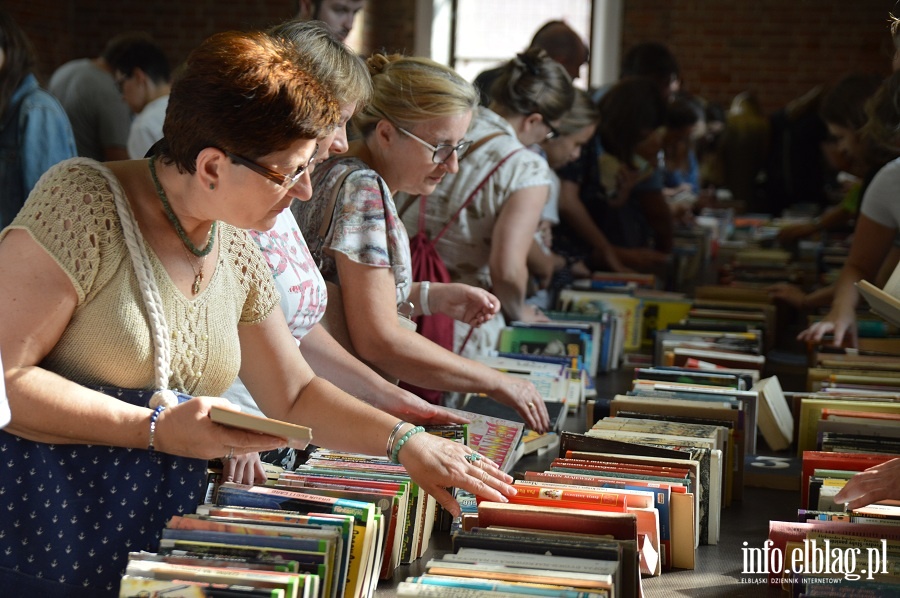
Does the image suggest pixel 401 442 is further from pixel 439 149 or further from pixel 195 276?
pixel 439 149

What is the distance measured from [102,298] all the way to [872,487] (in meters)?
1.24

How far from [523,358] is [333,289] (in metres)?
0.88

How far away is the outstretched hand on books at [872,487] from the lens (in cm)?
174

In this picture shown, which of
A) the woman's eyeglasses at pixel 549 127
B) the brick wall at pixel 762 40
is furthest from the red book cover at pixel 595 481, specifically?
the brick wall at pixel 762 40

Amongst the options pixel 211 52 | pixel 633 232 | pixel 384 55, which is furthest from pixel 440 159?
pixel 633 232

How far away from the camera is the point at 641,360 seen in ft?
12.3

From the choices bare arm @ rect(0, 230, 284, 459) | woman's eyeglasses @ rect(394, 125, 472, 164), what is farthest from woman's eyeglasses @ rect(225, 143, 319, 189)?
woman's eyeglasses @ rect(394, 125, 472, 164)

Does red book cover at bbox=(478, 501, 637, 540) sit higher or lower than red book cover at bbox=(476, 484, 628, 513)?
higher

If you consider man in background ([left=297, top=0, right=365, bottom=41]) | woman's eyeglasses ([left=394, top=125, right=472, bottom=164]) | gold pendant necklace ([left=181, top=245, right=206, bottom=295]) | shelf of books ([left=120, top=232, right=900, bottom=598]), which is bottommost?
shelf of books ([left=120, top=232, right=900, bottom=598])

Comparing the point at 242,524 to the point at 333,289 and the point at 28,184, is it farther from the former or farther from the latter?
the point at 28,184

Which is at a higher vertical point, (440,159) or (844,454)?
(440,159)

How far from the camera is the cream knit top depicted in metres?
1.49

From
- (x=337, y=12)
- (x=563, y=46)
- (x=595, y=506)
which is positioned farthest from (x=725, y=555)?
(x=563, y=46)

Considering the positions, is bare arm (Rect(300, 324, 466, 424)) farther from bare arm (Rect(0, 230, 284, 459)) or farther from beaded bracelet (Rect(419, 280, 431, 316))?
bare arm (Rect(0, 230, 284, 459))
